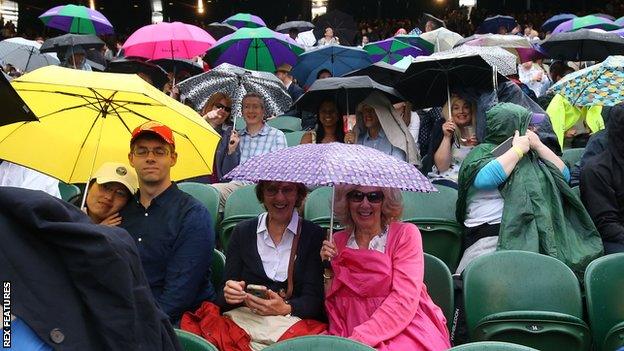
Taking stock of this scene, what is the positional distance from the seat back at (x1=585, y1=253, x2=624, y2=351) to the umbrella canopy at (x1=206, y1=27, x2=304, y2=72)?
5.94 metres

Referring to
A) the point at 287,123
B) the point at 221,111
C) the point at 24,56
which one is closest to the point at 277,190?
the point at 221,111

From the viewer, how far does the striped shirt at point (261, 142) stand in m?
6.38

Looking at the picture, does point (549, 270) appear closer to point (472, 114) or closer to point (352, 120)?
point (472, 114)

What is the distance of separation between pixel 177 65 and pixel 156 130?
6107 millimetres

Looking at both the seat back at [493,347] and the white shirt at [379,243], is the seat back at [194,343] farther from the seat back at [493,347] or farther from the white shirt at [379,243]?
the white shirt at [379,243]

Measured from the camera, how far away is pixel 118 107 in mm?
3969

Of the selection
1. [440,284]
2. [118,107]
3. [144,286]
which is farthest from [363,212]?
[144,286]

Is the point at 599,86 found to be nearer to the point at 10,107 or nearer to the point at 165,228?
the point at 165,228

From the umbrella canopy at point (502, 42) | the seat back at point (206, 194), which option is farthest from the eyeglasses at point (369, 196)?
the umbrella canopy at point (502, 42)

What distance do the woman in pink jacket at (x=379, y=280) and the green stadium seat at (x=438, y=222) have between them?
4.37ft

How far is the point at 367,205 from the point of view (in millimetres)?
3566

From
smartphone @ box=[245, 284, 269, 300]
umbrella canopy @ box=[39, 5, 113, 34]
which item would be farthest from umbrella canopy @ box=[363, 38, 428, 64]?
smartphone @ box=[245, 284, 269, 300]

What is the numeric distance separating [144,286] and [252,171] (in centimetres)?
199

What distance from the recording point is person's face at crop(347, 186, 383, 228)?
3.56m
